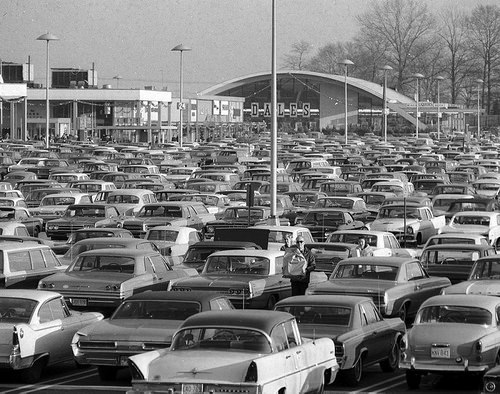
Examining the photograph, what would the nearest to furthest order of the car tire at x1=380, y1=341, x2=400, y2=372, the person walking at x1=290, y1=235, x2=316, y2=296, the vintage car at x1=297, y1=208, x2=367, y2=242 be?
the car tire at x1=380, y1=341, x2=400, y2=372 → the person walking at x1=290, y1=235, x2=316, y2=296 → the vintage car at x1=297, y1=208, x2=367, y2=242

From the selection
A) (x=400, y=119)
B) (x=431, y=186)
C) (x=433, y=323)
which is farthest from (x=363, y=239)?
(x=400, y=119)

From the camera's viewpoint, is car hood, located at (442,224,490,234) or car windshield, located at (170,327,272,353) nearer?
car windshield, located at (170,327,272,353)

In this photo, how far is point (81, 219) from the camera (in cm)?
3344

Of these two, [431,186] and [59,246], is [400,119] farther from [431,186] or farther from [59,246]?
[59,246]

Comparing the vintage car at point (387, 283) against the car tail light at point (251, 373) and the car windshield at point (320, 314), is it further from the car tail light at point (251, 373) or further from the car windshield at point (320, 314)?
the car tail light at point (251, 373)

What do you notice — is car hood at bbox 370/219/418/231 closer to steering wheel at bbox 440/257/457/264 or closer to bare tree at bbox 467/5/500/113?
steering wheel at bbox 440/257/457/264

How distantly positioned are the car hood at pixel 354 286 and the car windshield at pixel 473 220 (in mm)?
11711

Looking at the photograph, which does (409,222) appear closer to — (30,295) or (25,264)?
(25,264)

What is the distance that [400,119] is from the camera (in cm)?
14825

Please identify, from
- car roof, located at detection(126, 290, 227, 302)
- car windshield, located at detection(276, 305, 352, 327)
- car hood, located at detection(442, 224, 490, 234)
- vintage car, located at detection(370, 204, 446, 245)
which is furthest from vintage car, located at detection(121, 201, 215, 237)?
car windshield, located at detection(276, 305, 352, 327)

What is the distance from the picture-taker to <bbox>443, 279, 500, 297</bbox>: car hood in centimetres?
1986

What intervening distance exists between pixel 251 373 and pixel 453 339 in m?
3.80

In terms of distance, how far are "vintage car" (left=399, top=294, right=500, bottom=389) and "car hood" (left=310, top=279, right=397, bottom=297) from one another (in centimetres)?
318

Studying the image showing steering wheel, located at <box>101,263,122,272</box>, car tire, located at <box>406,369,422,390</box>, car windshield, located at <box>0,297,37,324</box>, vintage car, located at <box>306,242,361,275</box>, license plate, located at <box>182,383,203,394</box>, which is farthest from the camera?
vintage car, located at <box>306,242,361,275</box>
